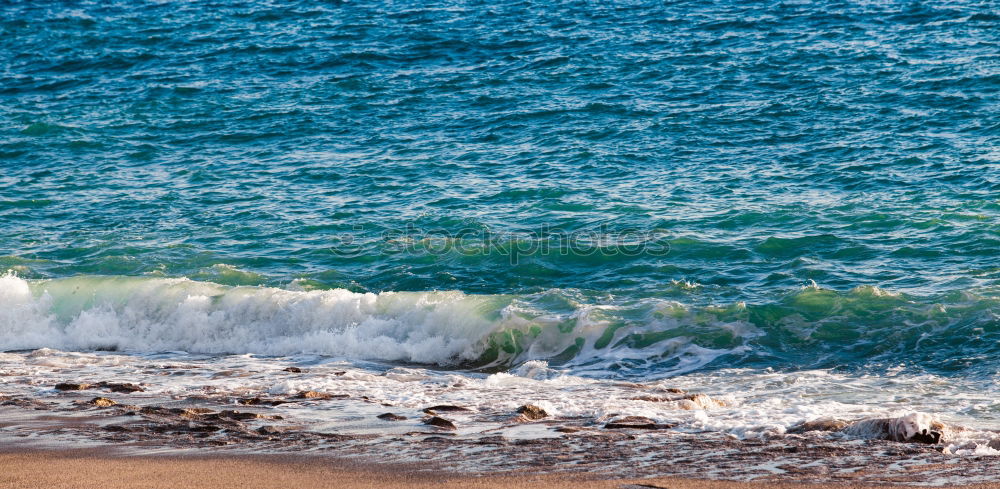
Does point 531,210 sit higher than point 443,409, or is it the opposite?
point 443,409

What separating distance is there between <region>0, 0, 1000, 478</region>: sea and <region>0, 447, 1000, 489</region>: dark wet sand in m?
1.06

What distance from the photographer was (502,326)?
9820 millimetres

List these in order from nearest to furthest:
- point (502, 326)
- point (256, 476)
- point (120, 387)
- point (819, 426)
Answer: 1. point (256, 476)
2. point (819, 426)
3. point (120, 387)
4. point (502, 326)

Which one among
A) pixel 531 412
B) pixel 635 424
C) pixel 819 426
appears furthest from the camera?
pixel 531 412

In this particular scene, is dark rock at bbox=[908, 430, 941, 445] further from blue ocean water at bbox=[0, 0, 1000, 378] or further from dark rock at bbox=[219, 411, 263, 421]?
dark rock at bbox=[219, 411, 263, 421]

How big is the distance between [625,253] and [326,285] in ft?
11.6

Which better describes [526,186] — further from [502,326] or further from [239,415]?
[239,415]

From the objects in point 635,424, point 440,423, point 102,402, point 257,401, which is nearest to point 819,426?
point 635,424

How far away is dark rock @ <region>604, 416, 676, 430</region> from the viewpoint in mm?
6355

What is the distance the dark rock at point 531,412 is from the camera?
6.71 meters

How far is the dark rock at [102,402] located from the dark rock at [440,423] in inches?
98.2

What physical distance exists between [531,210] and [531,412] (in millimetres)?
6868

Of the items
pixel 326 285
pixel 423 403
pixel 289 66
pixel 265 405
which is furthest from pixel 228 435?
pixel 289 66

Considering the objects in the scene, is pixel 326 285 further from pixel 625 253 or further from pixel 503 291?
pixel 625 253
